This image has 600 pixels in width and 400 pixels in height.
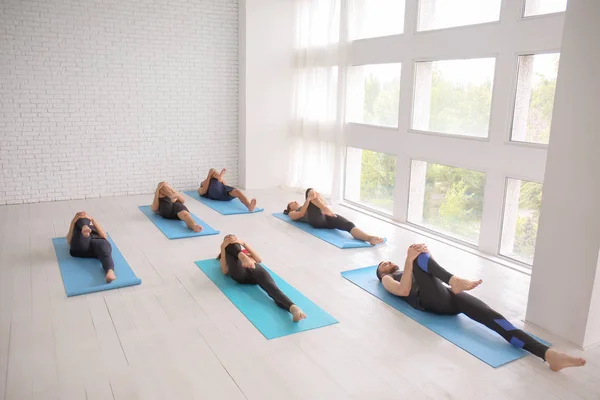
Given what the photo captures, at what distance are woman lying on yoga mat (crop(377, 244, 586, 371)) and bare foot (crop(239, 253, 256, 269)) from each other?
1123mm

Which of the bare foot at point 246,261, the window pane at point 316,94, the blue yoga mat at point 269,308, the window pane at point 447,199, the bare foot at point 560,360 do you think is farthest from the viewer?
the window pane at point 316,94

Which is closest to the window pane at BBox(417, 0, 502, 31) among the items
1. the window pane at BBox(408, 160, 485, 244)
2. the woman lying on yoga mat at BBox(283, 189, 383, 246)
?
the window pane at BBox(408, 160, 485, 244)

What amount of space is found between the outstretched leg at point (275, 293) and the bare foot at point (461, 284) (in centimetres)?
108

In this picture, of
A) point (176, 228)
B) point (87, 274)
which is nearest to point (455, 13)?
point (176, 228)

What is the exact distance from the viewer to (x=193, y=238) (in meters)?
5.50

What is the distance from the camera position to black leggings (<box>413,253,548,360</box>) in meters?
3.21

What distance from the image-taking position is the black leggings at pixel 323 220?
18.6 ft

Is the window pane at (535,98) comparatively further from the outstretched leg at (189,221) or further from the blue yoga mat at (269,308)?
the outstretched leg at (189,221)

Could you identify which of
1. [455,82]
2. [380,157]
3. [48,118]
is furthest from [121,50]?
[455,82]

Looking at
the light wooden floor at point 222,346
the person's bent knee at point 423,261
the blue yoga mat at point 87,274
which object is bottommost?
the light wooden floor at point 222,346

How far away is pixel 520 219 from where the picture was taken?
4.85 meters

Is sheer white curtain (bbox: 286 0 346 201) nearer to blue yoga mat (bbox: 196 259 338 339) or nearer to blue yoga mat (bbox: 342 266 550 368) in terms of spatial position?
blue yoga mat (bbox: 196 259 338 339)

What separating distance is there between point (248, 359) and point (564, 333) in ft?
7.25

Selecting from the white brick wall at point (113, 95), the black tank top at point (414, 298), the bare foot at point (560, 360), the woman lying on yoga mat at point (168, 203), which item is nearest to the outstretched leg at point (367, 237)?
the black tank top at point (414, 298)
